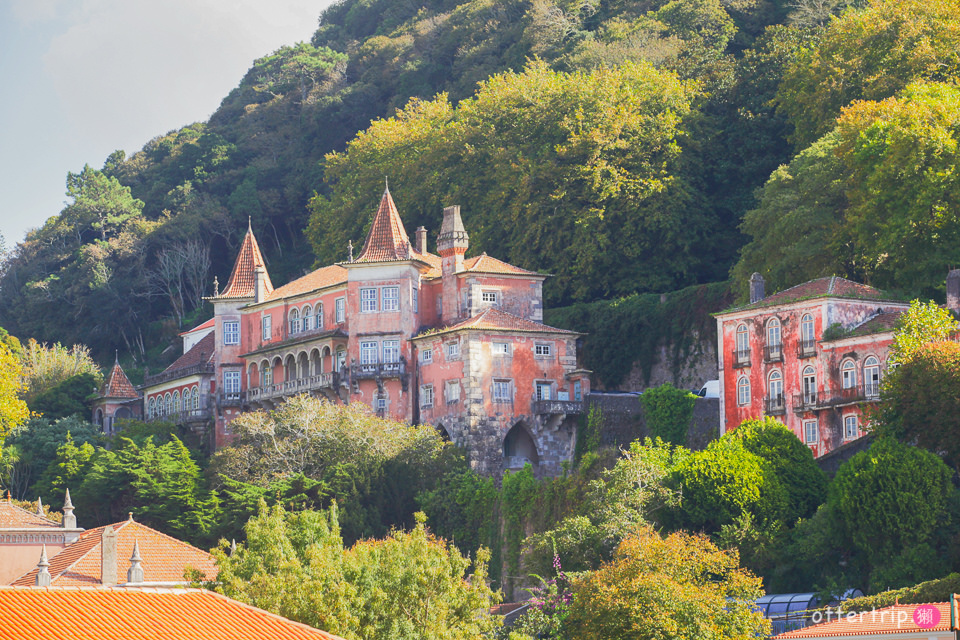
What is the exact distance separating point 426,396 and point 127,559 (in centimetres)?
2425

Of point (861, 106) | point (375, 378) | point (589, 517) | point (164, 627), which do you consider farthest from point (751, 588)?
point (375, 378)

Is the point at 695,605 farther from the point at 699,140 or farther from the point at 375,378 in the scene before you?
the point at 699,140

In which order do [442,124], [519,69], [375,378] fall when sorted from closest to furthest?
[375,378] → [442,124] → [519,69]

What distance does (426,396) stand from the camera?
77438mm

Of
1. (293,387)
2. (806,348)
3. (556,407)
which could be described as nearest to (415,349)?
(293,387)

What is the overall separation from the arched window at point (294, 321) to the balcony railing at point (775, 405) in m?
26.7

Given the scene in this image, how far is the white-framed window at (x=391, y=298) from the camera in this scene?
261 feet

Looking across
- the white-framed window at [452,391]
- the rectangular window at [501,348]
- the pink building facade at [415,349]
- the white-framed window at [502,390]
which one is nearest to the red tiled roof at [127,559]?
the pink building facade at [415,349]

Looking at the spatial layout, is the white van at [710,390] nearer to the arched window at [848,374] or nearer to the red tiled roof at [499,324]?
the red tiled roof at [499,324]

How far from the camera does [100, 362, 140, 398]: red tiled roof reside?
93500 millimetres

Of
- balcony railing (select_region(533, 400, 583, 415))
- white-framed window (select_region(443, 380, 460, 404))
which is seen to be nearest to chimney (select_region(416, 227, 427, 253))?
white-framed window (select_region(443, 380, 460, 404))

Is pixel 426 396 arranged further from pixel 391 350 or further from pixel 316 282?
pixel 316 282

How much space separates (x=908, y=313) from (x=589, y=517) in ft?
41.7

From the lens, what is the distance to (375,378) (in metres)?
78.7
